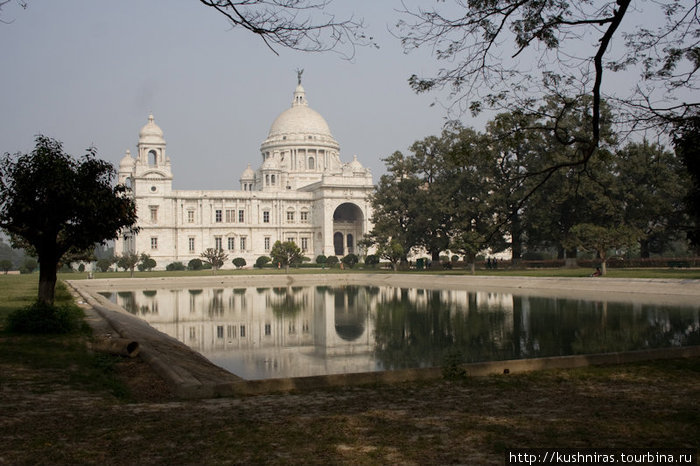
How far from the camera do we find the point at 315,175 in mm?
90062

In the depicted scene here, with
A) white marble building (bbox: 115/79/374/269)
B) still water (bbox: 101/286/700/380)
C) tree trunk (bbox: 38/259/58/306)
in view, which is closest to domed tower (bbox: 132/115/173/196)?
white marble building (bbox: 115/79/374/269)

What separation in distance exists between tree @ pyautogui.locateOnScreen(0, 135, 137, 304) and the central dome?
7566cm

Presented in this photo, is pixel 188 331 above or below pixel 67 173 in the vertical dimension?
below

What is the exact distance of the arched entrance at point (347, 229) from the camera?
8125 cm

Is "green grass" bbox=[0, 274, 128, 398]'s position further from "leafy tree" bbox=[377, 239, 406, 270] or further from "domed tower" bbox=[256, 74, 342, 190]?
"domed tower" bbox=[256, 74, 342, 190]

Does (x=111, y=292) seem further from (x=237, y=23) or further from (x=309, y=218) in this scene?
(x=309, y=218)

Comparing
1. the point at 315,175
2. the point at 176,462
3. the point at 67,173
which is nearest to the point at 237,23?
the point at 176,462

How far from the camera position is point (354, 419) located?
6609mm

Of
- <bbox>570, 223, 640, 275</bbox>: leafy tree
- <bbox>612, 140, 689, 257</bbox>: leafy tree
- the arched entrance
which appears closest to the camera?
<bbox>570, 223, 640, 275</bbox>: leafy tree

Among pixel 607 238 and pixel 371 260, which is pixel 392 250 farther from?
pixel 607 238

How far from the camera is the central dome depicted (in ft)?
296

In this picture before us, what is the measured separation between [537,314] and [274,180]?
215 ft

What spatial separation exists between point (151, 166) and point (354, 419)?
70425mm

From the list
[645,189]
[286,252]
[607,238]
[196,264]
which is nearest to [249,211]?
[196,264]
